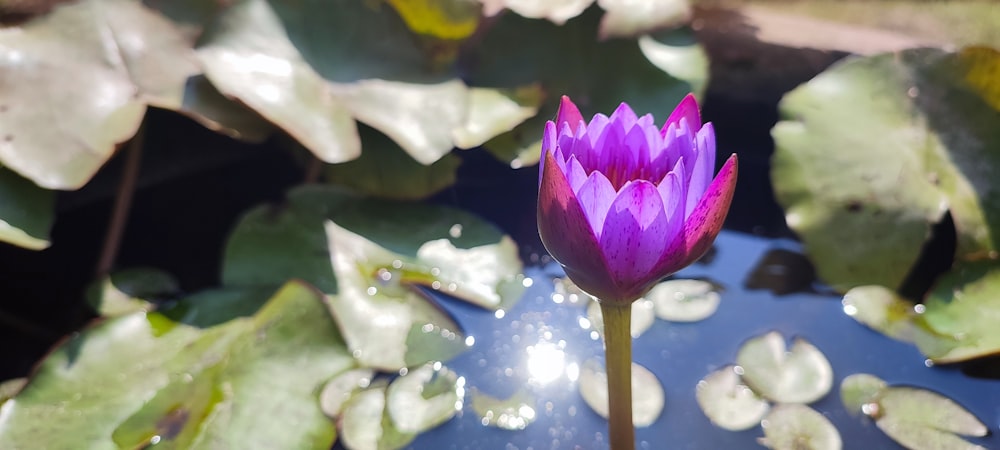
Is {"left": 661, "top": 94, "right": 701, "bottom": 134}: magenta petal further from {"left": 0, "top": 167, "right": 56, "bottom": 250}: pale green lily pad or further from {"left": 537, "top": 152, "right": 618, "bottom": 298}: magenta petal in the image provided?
{"left": 0, "top": 167, "right": 56, "bottom": 250}: pale green lily pad

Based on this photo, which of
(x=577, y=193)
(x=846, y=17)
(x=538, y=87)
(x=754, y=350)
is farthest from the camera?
(x=846, y=17)

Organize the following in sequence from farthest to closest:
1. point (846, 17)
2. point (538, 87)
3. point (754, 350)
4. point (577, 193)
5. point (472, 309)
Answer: point (846, 17), point (538, 87), point (472, 309), point (754, 350), point (577, 193)

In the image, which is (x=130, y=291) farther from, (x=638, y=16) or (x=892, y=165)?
(x=892, y=165)

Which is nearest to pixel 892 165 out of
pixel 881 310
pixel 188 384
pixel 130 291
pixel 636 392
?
pixel 881 310

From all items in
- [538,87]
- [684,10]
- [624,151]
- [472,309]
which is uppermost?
[624,151]

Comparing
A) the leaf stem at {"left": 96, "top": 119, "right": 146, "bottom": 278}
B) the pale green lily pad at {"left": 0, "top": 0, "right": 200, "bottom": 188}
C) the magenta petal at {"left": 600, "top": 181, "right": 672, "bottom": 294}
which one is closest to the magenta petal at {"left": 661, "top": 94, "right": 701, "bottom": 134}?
the magenta petal at {"left": 600, "top": 181, "right": 672, "bottom": 294}

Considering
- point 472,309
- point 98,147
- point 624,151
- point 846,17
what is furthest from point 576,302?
point 846,17

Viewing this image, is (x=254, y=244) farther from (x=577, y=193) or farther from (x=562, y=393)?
(x=577, y=193)
